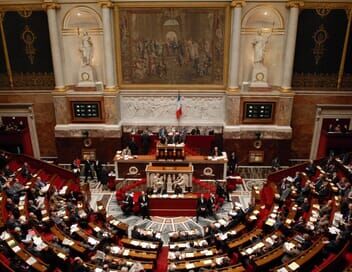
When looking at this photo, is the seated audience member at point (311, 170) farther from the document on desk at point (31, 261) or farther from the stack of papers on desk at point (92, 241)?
the document on desk at point (31, 261)

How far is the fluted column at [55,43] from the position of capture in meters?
20.2

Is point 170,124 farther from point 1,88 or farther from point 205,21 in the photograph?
point 1,88

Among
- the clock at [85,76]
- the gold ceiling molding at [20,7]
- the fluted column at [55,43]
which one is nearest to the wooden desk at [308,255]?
the clock at [85,76]

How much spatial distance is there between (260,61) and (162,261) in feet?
43.3

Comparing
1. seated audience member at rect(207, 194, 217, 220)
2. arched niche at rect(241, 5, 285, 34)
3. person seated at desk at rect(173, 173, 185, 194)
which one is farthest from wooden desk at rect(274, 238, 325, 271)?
arched niche at rect(241, 5, 285, 34)

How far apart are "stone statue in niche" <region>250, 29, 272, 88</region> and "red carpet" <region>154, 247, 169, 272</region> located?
11.7 metres

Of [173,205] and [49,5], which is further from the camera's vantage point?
[49,5]

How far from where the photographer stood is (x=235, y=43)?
20.6 m

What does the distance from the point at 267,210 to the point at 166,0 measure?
1275 centimetres

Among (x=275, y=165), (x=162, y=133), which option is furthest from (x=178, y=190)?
(x=275, y=165)

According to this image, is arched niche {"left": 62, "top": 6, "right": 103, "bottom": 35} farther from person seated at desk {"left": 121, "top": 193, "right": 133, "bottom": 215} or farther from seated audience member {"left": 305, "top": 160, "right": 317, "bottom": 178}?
seated audience member {"left": 305, "top": 160, "right": 317, "bottom": 178}

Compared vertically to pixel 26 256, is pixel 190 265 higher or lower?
lower

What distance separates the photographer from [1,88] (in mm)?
22109

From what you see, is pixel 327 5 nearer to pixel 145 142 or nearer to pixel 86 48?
pixel 145 142
